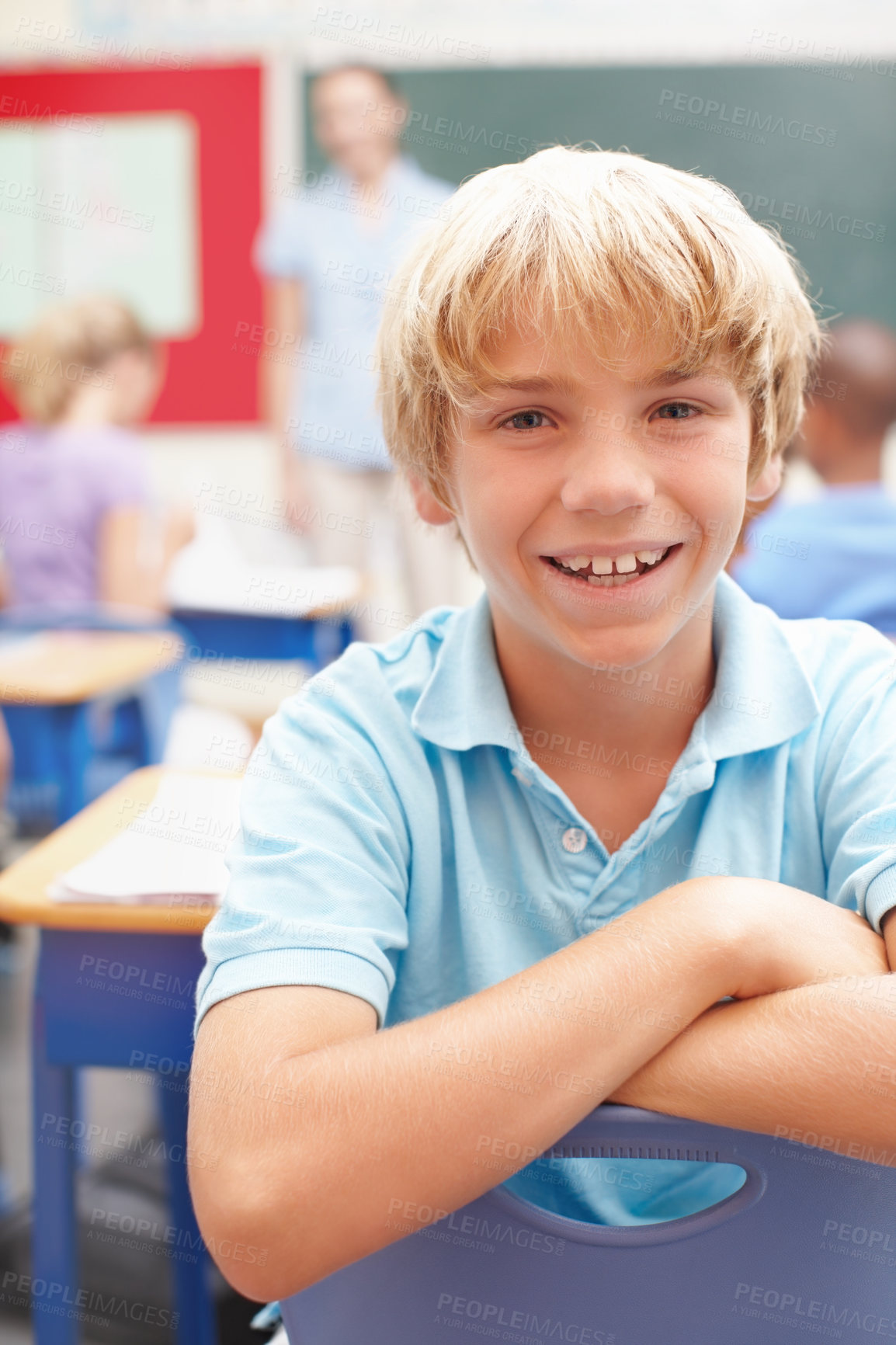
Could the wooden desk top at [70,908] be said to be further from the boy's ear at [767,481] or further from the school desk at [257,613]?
the school desk at [257,613]

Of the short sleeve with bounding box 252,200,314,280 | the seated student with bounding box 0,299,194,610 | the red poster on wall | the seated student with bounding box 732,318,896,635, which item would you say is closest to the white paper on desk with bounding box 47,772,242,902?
the seated student with bounding box 732,318,896,635

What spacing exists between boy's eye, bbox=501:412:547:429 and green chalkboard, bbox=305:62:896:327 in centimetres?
411

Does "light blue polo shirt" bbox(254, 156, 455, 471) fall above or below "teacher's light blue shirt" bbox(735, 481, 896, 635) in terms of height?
above

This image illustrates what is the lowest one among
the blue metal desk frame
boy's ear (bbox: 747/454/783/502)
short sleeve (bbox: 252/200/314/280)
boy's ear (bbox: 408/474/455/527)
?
the blue metal desk frame

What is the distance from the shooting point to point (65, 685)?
1.95 metres

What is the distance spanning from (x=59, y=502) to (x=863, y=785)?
267 centimetres

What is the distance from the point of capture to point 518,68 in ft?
15.8

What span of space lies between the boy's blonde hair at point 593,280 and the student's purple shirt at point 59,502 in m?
2.30

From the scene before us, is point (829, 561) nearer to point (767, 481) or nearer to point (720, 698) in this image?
point (767, 481)

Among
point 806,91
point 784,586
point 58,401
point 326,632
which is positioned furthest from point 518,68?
point 784,586

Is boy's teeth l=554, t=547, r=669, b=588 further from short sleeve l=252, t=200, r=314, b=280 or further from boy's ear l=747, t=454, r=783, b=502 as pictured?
short sleeve l=252, t=200, r=314, b=280

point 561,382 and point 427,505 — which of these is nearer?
point 561,382

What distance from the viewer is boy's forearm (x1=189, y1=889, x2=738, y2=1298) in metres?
0.69

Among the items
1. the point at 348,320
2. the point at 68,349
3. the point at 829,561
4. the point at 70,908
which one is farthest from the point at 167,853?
the point at 348,320
